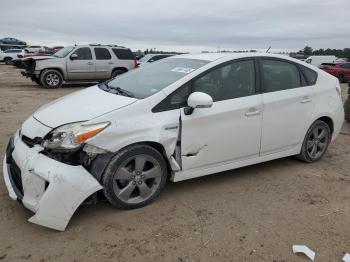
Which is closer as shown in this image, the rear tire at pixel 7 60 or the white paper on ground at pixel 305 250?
the white paper on ground at pixel 305 250

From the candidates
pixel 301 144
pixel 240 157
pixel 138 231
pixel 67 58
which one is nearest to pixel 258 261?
pixel 138 231

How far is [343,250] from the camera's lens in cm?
333

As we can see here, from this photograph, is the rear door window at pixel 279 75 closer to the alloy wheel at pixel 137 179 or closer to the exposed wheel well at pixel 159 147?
the exposed wheel well at pixel 159 147

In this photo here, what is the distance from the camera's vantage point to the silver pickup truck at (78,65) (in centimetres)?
1535

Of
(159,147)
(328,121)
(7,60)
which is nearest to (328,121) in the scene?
(328,121)

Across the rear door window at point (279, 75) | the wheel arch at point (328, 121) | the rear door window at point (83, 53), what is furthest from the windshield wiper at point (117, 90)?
the rear door window at point (83, 53)

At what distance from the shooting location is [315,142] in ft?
18.0

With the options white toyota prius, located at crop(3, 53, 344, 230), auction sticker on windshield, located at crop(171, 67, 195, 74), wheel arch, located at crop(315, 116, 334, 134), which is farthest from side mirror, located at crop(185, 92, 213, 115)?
wheel arch, located at crop(315, 116, 334, 134)

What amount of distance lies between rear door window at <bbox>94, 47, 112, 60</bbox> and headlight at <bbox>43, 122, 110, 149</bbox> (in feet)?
42.7

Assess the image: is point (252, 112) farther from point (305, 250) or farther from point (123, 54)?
point (123, 54)

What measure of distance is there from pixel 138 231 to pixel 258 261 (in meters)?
1.09

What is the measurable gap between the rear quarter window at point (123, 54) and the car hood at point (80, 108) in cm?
1260

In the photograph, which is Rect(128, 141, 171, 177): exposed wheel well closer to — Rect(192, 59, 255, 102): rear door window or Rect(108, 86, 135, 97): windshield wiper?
Rect(108, 86, 135, 97): windshield wiper

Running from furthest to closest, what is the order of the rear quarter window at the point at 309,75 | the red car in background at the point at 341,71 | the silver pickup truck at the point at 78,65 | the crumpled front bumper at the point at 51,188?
the red car in background at the point at 341,71 < the silver pickup truck at the point at 78,65 < the rear quarter window at the point at 309,75 < the crumpled front bumper at the point at 51,188
